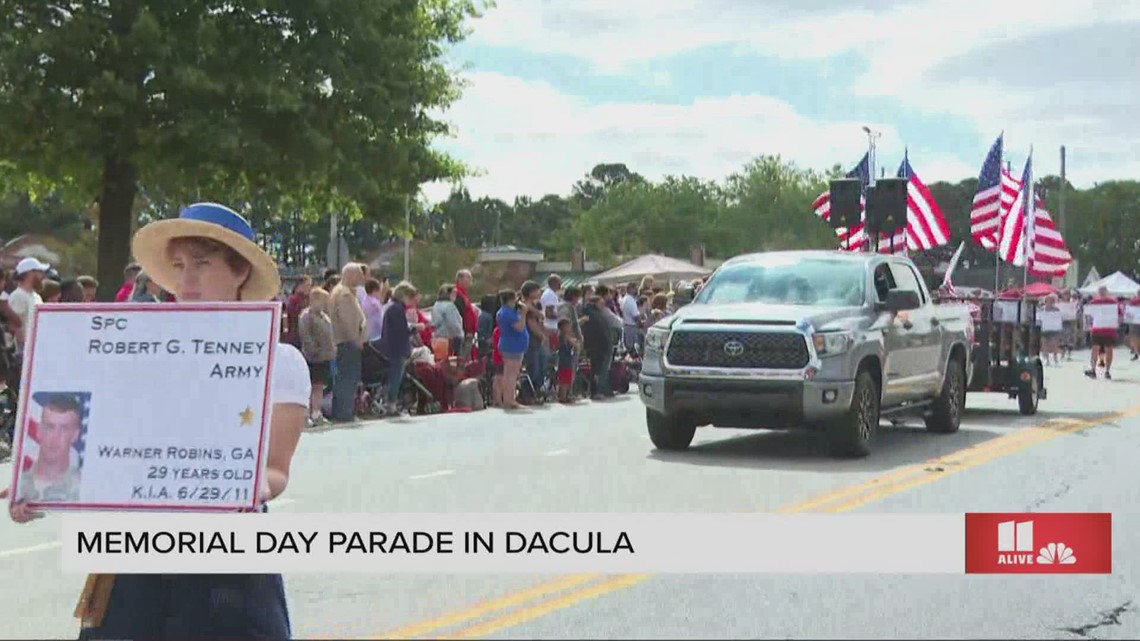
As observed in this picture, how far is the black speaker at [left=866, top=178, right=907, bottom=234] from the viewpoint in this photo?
74.2 ft

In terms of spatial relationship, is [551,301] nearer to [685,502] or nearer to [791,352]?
[791,352]

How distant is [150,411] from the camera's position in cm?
373

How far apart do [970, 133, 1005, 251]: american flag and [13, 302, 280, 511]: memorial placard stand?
27384 mm

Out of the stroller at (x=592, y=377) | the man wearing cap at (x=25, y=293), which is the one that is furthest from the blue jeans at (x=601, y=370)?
the man wearing cap at (x=25, y=293)

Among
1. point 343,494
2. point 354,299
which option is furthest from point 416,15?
point 343,494

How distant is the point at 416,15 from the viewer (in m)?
35.2

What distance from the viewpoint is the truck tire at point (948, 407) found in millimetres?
17812

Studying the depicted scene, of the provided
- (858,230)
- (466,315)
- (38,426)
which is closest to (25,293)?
(466,315)

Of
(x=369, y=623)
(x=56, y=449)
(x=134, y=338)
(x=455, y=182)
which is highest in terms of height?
(x=455, y=182)

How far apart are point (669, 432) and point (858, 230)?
441 inches

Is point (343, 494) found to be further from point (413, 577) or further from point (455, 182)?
point (455, 182)

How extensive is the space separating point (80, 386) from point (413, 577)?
482 centimetres

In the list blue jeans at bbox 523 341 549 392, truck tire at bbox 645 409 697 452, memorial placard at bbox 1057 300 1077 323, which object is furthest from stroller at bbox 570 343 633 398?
memorial placard at bbox 1057 300 1077 323

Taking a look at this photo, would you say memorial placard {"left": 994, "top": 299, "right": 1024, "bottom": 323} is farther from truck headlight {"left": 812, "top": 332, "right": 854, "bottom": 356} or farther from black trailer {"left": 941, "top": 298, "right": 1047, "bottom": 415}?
truck headlight {"left": 812, "top": 332, "right": 854, "bottom": 356}
